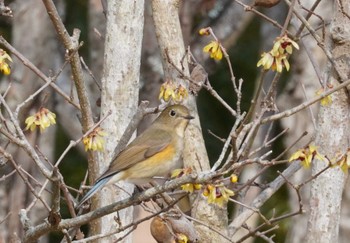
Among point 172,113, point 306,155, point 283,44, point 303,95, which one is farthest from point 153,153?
point 303,95

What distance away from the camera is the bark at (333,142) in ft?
20.0

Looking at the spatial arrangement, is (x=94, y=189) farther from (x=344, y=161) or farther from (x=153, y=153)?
(x=344, y=161)

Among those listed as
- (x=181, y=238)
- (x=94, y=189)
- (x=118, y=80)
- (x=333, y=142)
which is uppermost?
(x=118, y=80)

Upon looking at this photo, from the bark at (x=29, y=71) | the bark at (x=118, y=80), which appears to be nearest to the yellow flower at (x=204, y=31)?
the bark at (x=118, y=80)

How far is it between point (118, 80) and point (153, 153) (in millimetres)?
483

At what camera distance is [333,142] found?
609 cm

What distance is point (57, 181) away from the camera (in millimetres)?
4617

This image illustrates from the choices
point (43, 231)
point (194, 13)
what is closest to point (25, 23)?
point (194, 13)

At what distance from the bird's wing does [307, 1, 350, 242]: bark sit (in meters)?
0.89

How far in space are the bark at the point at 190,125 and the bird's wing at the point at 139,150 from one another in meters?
0.31

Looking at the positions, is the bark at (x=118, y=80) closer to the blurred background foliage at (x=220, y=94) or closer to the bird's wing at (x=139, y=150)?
the bird's wing at (x=139, y=150)

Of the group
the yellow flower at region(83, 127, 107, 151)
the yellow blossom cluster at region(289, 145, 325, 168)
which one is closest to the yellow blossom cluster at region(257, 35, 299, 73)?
the yellow blossom cluster at region(289, 145, 325, 168)

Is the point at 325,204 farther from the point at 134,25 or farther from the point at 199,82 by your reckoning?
the point at 134,25

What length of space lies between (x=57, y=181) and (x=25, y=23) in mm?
6439
